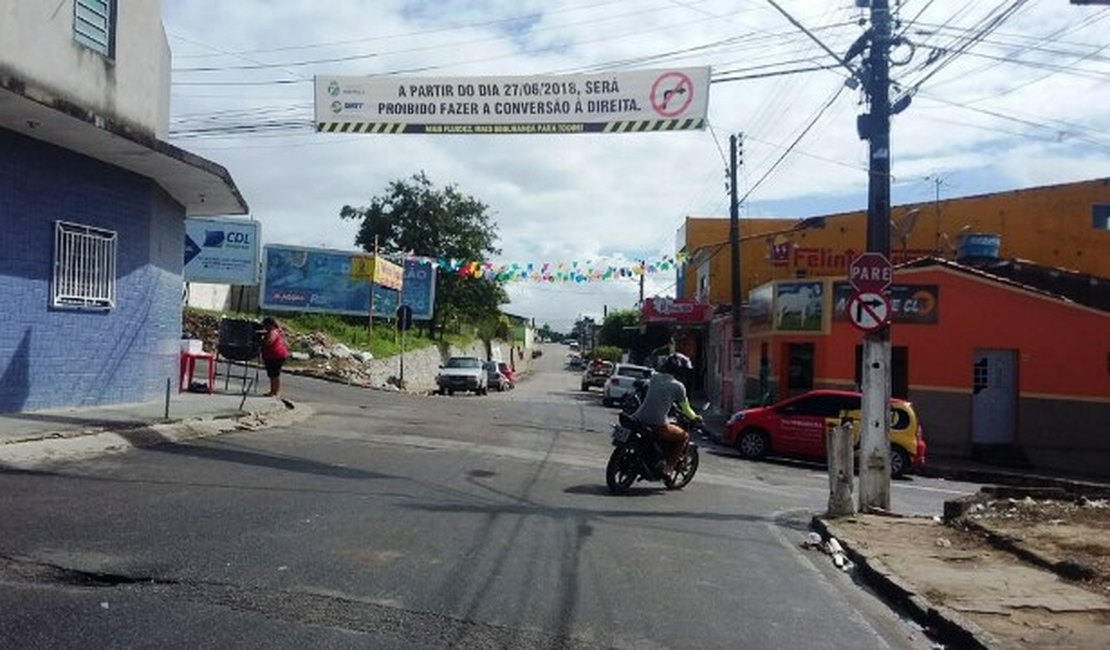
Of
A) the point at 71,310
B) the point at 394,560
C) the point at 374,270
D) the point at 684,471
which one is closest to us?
the point at 394,560

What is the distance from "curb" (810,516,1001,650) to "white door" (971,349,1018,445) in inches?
667

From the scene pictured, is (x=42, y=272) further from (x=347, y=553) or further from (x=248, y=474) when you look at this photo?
(x=347, y=553)

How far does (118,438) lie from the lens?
41.9 ft

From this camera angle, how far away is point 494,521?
963cm

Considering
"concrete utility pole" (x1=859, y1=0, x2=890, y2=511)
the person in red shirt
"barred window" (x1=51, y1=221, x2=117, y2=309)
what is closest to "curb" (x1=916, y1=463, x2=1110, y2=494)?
"concrete utility pole" (x1=859, y1=0, x2=890, y2=511)

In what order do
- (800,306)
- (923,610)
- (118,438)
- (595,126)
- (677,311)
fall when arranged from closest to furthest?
(923,610), (118,438), (595,126), (800,306), (677,311)

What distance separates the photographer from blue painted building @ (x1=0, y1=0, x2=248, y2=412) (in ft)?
44.1

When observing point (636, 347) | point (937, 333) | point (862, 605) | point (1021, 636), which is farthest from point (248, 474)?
point (636, 347)

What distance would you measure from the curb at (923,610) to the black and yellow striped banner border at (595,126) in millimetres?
8783

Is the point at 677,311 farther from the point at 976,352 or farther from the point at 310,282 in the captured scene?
the point at 976,352

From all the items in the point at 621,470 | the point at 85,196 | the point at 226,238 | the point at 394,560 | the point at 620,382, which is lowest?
the point at 394,560

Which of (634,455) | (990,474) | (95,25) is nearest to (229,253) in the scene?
(95,25)

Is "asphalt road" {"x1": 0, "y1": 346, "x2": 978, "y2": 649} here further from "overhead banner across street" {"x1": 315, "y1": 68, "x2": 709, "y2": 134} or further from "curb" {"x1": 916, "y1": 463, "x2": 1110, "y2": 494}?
"curb" {"x1": 916, "y1": 463, "x2": 1110, "y2": 494}

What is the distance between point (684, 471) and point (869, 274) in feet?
11.1
